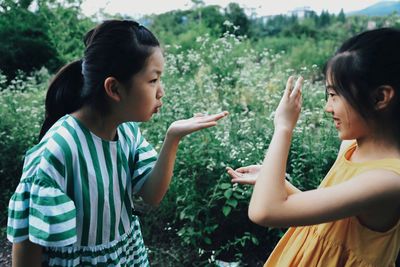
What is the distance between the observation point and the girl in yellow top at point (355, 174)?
1138 millimetres

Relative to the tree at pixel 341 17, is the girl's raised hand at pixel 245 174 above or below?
above

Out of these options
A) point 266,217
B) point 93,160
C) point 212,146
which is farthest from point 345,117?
point 212,146

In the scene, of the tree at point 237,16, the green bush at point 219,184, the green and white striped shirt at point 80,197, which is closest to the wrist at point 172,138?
the green and white striped shirt at point 80,197

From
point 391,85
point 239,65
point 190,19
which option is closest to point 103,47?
point 391,85

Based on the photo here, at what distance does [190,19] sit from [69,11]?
317 centimetres

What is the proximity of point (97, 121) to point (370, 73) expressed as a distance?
796mm

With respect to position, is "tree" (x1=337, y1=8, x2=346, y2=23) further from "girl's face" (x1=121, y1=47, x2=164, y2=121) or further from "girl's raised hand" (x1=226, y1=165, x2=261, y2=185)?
"girl's face" (x1=121, y1=47, x2=164, y2=121)

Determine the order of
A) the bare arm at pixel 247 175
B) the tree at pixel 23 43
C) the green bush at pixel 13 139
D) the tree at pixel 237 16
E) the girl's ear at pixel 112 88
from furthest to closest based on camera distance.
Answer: the tree at pixel 237 16 → the tree at pixel 23 43 → the green bush at pixel 13 139 → the bare arm at pixel 247 175 → the girl's ear at pixel 112 88

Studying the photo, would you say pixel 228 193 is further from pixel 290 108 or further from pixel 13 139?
pixel 13 139

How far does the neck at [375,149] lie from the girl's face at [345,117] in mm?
27

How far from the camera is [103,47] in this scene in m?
1.38

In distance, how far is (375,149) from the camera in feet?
4.12

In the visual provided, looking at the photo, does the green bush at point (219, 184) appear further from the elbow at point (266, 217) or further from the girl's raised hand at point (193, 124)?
the elbow at point (266, 217)

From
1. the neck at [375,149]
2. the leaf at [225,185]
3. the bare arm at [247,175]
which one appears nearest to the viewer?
the neck at [375,149]
